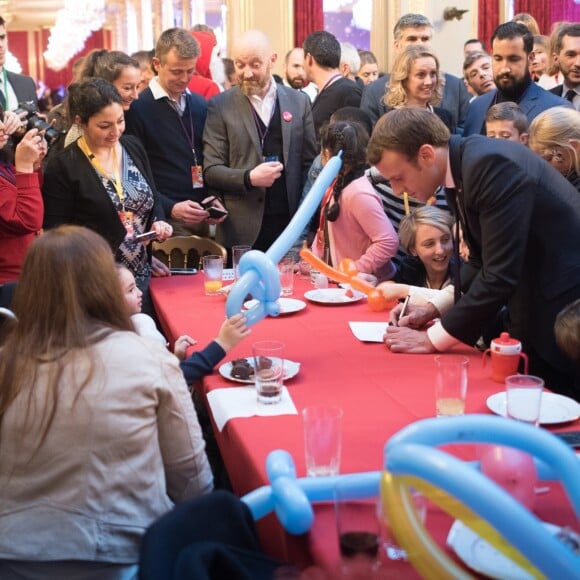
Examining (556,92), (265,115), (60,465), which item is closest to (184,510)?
(60,465)

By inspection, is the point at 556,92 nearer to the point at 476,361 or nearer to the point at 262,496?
the point at 476,361

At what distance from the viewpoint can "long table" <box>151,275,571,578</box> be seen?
4.71ft

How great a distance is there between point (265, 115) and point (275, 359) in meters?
2.51

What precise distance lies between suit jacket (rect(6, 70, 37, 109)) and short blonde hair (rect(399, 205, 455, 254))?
257cm

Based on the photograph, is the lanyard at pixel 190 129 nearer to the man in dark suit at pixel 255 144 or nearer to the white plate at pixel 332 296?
the man in dark suit at pixel 255 144

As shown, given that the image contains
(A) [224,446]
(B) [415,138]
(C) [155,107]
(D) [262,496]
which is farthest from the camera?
(C) [155,107]

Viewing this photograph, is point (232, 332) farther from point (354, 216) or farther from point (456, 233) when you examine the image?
point (354, 216)

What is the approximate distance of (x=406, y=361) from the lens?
2.31m

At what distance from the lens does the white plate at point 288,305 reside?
2889 millimetres

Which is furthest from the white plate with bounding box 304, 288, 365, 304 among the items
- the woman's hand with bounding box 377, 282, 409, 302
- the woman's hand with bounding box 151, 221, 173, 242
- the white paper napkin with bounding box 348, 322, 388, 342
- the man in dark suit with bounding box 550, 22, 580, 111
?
the man in dark suit with bounding box 550, 22, 580, 111

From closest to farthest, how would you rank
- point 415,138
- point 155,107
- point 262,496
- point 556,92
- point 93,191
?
point 262,496 < point 415,138 < point 93,191 < point 155,107 < point 556,92

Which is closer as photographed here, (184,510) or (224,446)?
(184,510)

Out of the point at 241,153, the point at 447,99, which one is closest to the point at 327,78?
the point at 447,99

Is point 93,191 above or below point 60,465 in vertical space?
above
